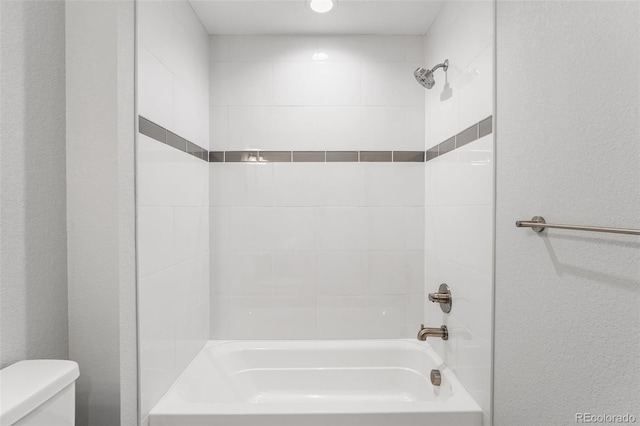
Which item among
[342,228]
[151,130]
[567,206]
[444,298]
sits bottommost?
[444,298]

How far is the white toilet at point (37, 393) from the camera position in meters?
0.76

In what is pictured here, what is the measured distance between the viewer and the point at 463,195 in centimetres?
165

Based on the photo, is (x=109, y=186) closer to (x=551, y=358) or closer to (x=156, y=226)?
(x=156, y=226)

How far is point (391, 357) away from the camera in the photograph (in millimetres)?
2154

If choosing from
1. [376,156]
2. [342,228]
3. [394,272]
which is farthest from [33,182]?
[394,272]

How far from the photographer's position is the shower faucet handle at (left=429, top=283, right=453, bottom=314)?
5.87ft

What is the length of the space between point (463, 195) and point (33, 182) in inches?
62.4

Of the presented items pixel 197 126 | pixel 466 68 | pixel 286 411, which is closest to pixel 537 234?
pixel 466 68

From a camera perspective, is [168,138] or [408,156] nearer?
[168,138]

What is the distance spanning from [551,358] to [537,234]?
1.15 ft

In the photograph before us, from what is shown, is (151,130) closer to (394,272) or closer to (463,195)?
(463,195)

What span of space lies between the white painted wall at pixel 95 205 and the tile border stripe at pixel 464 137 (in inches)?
51.4

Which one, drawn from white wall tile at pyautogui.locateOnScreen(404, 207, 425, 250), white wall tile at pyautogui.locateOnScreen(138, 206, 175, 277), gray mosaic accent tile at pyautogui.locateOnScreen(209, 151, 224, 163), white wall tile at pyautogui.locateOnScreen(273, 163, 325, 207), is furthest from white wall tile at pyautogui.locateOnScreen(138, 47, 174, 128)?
white wall tile at pyautogui.locateOnScreen(404, 207, 425, 250)

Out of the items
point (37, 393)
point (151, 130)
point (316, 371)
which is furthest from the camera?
point (316, 371)
